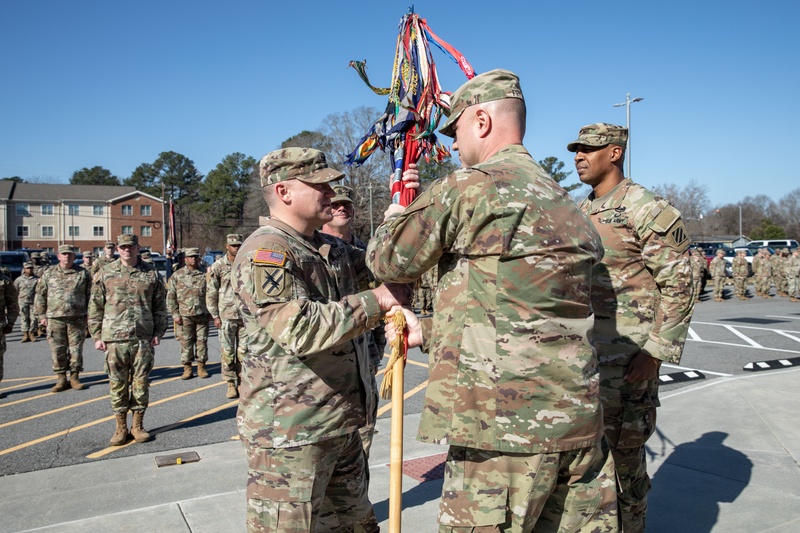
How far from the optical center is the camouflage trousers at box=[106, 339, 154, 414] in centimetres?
684

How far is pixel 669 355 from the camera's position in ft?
11.3

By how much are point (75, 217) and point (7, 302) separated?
6315 cm

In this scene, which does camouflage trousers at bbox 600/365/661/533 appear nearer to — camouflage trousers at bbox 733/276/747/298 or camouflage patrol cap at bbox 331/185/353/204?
camouflage patrol cap at bbox 331/185/353/204

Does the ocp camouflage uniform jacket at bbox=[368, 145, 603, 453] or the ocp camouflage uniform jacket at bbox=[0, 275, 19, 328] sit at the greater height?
the ocp camouflage uniform jacket at bbox=[368, 145, 603, 453]

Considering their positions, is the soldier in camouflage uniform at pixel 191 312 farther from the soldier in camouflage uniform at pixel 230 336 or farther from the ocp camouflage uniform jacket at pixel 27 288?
the ocp camouflage uniform jacket at pixel 27 288

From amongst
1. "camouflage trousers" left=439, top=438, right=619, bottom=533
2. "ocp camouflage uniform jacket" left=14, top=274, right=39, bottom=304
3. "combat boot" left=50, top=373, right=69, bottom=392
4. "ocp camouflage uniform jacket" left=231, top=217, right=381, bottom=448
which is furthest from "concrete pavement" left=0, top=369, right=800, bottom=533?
"ocp camouflage uniform jacket" left=14, top=274, right=39, bottom=304

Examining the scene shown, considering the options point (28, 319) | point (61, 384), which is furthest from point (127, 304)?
Result: point (28, 319)

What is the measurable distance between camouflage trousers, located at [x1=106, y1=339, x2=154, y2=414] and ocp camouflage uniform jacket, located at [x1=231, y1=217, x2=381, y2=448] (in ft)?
14.9

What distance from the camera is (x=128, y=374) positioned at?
23.1ft

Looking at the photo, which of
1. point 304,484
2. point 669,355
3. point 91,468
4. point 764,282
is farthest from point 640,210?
point 764,282

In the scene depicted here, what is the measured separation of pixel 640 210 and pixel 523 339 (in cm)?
183

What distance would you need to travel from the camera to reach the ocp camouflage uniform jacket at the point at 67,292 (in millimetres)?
10219

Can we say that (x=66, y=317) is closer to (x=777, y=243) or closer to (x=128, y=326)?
(x=128, y=326)

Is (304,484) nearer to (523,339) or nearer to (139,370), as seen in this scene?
(523,339)
